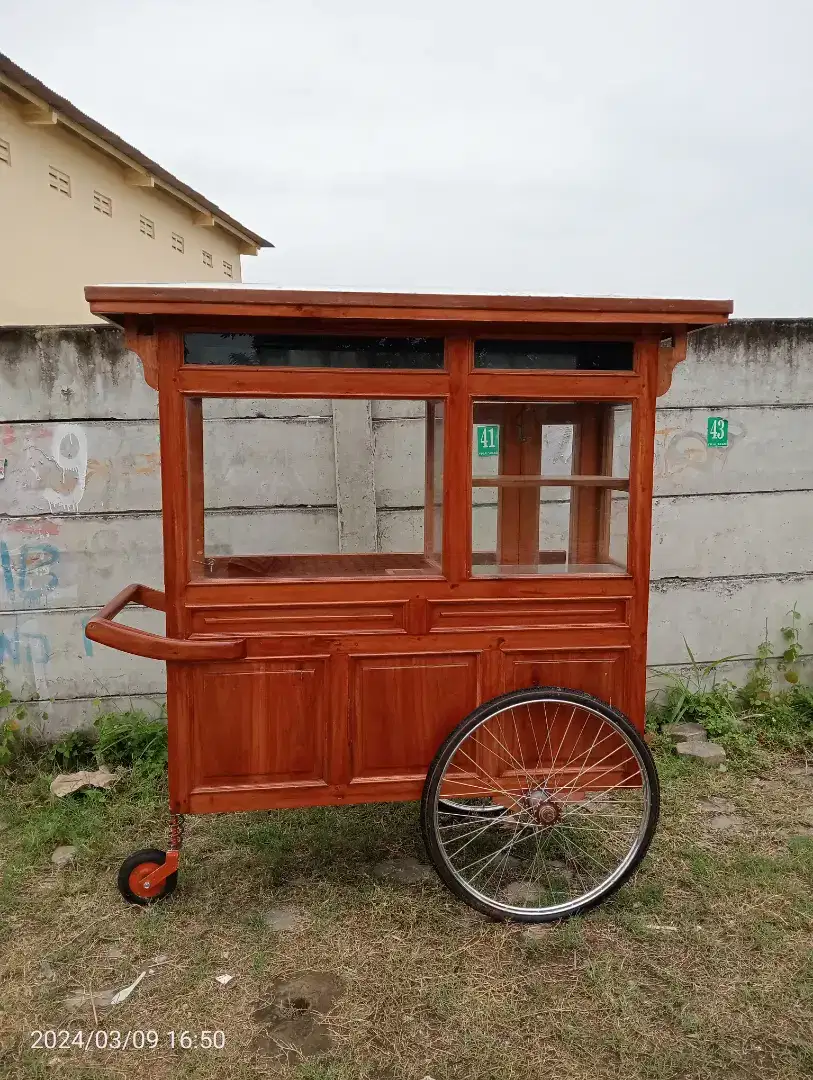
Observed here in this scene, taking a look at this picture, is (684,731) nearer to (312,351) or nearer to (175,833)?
(175,833)

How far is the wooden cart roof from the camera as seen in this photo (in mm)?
2570

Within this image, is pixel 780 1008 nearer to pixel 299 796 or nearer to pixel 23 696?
pixel 299 796

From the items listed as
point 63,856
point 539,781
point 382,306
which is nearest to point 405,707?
point 539,781

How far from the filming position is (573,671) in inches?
120

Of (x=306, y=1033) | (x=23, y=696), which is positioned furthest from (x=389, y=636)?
(x=23, y=696)

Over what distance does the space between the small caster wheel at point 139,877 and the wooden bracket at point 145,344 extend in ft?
6.06

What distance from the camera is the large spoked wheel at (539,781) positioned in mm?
2861

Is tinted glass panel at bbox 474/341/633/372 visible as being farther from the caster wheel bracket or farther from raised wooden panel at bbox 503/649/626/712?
the caster wheel bracket

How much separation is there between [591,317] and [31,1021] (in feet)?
9.96

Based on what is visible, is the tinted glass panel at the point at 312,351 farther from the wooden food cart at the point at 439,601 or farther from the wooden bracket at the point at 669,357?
the wooden bracket at the point at 669,357

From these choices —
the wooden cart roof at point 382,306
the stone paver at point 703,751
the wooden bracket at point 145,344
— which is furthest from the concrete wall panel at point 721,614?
the wooden bracket at point 145,344

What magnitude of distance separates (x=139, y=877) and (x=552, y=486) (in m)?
2.30

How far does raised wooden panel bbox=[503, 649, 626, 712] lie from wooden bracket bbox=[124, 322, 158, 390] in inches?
66.9

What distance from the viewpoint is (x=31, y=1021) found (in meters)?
2.46
